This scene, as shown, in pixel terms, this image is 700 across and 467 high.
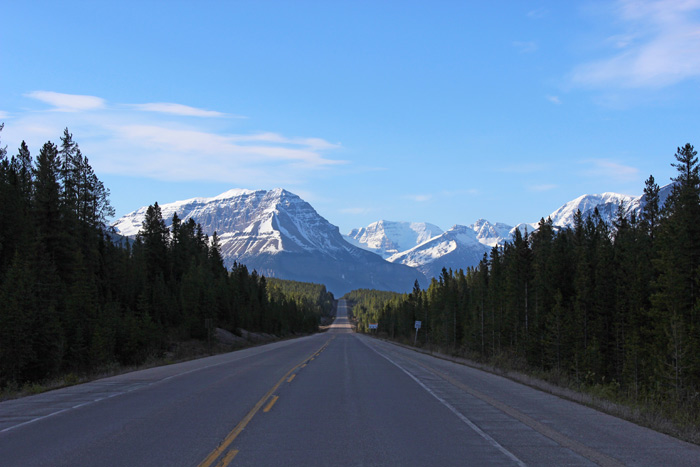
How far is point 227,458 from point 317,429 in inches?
100

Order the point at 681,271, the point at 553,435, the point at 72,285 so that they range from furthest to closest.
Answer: the point at 72,285, the point at 681,271, the point at 553,435

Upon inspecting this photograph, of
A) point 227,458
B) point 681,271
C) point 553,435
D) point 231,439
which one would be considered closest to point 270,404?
point 231,439

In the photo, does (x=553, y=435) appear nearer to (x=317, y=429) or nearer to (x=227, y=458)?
(x=317, y=429)

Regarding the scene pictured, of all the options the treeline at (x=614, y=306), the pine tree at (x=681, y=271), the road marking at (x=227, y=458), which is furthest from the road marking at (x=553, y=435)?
the pine tree at (x=681, y=271)

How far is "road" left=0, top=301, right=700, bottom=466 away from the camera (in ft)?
25.0

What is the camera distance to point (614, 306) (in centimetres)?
4566

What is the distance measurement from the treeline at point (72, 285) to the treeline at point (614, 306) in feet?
80.6

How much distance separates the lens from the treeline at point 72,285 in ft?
93.4

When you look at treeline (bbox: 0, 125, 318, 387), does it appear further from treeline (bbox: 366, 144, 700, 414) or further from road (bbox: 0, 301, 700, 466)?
treeline (bbox: 366, 144, 700, 414)

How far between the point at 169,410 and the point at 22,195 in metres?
44.1

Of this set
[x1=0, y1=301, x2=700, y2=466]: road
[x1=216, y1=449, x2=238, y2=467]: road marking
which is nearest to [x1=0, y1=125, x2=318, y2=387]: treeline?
[x1=0, y1=301, x2=700, y2=466]: road

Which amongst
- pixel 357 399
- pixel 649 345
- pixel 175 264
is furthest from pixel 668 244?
pixel 175 264

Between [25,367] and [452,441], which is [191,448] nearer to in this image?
[452,441]

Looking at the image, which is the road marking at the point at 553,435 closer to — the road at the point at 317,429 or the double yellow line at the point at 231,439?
the road at the point at 317,429
